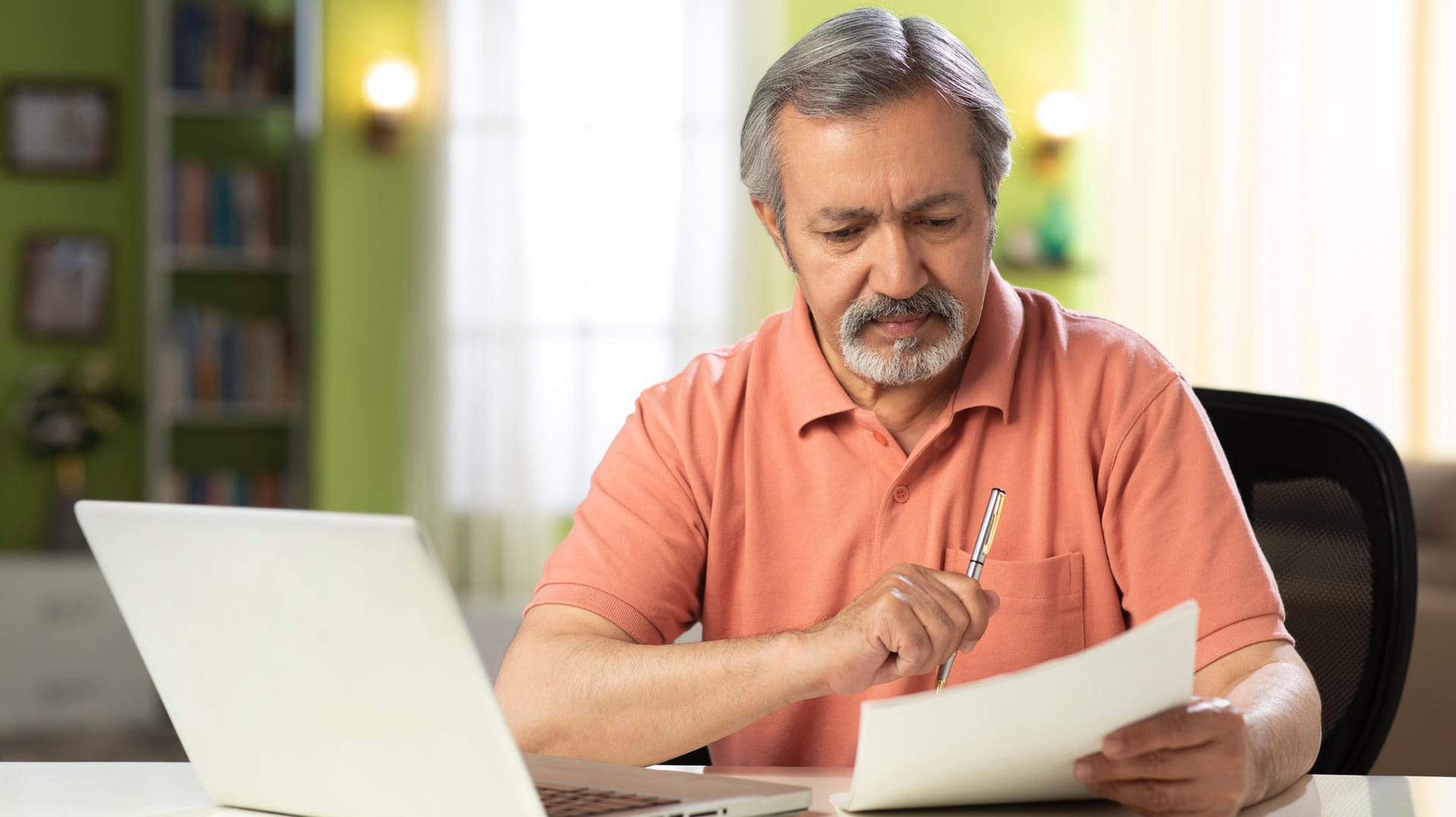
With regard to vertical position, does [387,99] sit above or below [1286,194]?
above

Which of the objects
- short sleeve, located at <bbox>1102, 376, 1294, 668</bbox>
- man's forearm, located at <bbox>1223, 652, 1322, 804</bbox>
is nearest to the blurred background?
short sleeve, located at <bbox>1102, 376, 1294, 668</bbox>

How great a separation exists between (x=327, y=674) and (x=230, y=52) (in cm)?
461

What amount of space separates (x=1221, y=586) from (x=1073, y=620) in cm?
14

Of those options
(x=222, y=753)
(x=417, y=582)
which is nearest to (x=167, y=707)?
(x=222, y=753)

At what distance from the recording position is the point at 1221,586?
1287mm

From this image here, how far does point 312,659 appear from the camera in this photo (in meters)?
0.83

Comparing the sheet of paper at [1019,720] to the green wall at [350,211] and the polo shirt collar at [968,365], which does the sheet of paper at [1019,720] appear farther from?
the green wall at [350,211]

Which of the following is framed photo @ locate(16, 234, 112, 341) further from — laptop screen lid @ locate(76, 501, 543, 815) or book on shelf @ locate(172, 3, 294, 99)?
laptop screen lid @ locate(76, 501, 543, 815)

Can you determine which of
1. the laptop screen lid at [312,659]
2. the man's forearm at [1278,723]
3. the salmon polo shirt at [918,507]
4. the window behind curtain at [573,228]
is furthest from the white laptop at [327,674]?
the window behind curtain at [573,228]

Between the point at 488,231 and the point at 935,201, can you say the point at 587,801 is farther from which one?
the point at 488,231

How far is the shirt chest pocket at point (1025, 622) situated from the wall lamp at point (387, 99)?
12.7 ft

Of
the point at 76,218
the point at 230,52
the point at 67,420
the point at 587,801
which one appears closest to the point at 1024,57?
the point at 230,52

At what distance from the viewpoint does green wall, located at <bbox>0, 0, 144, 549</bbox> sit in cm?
520

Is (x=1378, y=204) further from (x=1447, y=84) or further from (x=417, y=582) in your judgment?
(x=417, y=582)
